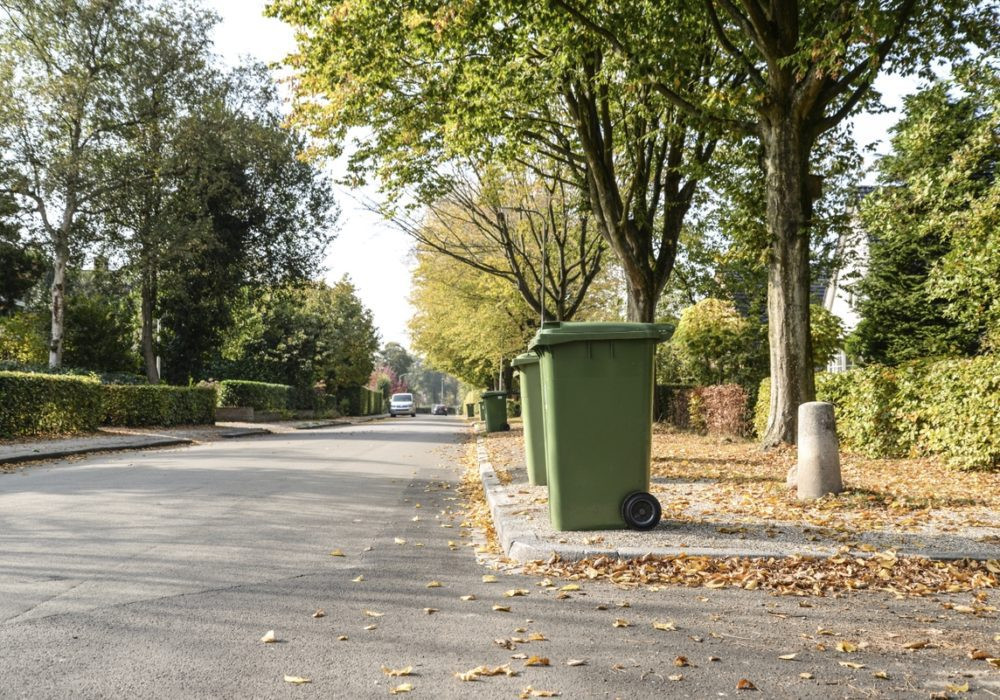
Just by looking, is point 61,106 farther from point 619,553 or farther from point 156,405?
point 619,553

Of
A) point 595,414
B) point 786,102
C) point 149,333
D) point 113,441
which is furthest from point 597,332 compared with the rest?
point 149,333

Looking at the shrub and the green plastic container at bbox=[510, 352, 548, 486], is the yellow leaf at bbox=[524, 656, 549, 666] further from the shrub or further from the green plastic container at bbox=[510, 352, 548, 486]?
the shrub

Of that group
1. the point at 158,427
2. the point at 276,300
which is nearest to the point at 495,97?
the point at 158,427

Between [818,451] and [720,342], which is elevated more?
[720,342]

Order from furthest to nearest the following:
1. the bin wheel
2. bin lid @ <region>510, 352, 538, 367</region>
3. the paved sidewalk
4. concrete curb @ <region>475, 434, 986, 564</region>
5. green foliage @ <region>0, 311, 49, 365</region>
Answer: green foliage @ <region>0, 311, 49, 365</region> → the paved sidewalk → bin lid @ <region>510, 352, 538, 367</region> → the bin wheel → concrete curb @ <region>475, 434, 986, 564</region>

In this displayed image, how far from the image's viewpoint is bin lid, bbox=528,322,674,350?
6.63 metres

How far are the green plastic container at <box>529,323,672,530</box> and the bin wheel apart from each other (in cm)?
6

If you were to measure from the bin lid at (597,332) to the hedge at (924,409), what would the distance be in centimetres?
622

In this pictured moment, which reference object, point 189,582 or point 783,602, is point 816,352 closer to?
point 783,602

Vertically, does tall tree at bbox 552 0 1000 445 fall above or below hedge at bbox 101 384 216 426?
above

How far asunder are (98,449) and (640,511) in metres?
12.8

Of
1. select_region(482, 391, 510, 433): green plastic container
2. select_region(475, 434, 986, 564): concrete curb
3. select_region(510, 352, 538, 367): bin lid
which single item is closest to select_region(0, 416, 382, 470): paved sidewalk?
select_region(482, 391, 510, 433): green plastic container

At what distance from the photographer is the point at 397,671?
3648mm

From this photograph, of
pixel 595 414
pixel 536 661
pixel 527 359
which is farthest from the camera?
pixel 527 359
